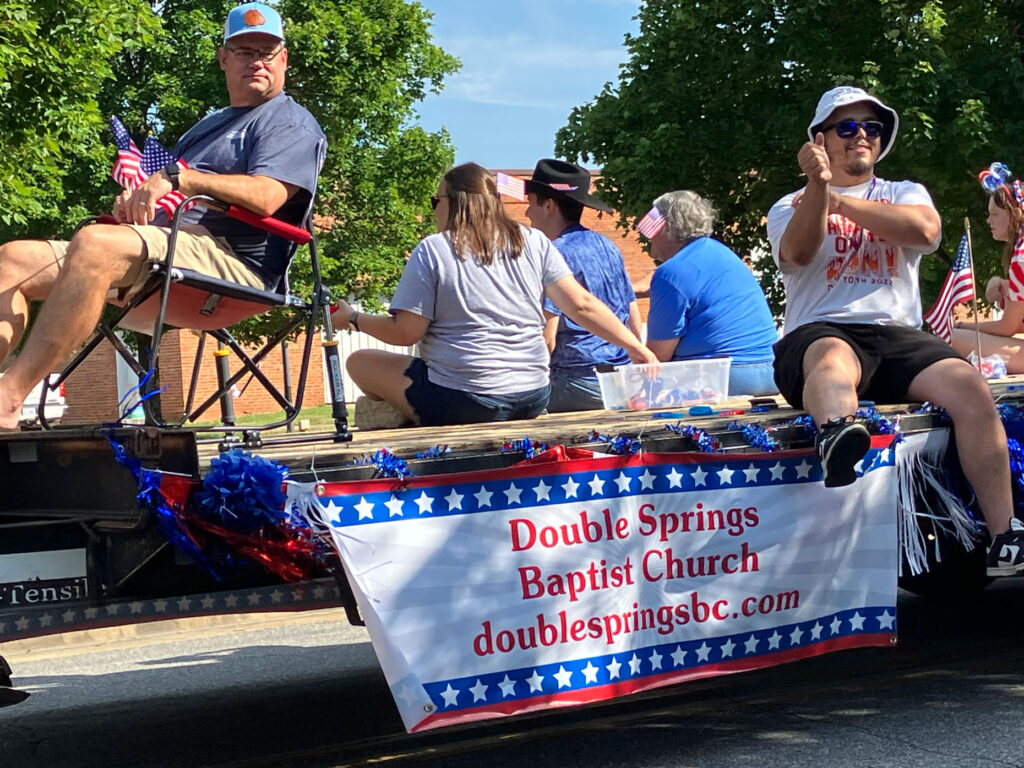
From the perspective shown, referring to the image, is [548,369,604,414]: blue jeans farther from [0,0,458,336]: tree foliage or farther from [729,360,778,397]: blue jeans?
[0,0,458,336]: tree foliage

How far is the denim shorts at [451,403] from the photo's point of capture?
16.4ft

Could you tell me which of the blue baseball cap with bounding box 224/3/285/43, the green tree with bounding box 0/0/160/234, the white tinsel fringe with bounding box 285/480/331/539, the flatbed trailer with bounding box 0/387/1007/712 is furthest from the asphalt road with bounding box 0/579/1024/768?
the green tree with bounding box 0/0/160/234

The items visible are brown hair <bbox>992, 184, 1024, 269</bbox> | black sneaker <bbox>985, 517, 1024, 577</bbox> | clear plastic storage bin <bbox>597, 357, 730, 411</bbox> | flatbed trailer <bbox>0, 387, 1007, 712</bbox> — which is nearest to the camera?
flatbed trailer <bbox>0, 387, 1007, 712</bbox>

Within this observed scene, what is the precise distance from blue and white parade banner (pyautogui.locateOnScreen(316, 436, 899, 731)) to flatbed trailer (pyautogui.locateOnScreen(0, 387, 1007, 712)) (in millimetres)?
76

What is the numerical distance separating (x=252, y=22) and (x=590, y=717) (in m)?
2.82

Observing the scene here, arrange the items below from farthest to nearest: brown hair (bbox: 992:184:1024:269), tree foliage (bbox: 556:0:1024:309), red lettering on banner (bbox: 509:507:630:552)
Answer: tree foliage (bbox: 556:0:1024:309) < brown hair (bbox: 992:184:1024:269) < red lettering on banner (bbox: 509:507:630:552)

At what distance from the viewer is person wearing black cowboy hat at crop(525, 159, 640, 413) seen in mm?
6676

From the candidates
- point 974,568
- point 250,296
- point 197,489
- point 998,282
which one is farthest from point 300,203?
point 998,282

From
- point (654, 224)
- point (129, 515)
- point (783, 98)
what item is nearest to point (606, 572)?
point (129, 515)

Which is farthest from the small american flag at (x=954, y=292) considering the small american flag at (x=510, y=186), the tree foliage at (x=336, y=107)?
the tree foliage at (x=336, y=107)

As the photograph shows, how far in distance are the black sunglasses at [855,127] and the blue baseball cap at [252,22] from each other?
2121 millimetres

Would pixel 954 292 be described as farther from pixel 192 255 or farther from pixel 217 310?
pixel 192 255

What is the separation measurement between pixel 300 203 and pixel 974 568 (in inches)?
149

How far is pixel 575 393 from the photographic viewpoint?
21.9 ft
